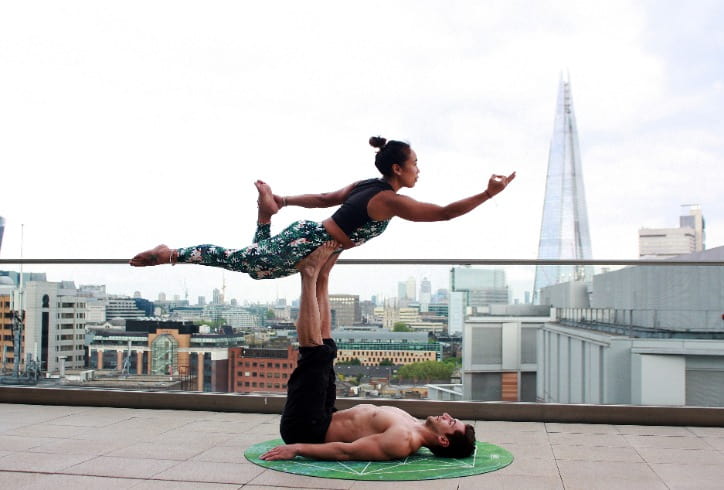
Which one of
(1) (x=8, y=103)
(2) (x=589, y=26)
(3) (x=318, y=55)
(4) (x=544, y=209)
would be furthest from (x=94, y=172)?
(4) (x=544, y=209)

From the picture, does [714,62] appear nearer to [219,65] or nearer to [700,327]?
[219,65]

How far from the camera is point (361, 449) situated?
9.95 feet

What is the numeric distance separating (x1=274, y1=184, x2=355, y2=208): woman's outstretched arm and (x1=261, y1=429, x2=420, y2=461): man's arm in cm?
110

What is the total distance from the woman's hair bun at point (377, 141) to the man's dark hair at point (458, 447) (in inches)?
51.8

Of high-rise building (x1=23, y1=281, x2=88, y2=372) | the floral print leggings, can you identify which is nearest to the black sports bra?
the floral print leggings

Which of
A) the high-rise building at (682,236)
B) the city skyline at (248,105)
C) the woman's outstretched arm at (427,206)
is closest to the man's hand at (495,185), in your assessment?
the woman's outstretched arm at (427,206)

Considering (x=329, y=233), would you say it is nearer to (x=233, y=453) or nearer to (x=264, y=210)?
(x=264, y=210)

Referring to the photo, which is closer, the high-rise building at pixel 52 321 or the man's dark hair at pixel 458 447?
the man's dark hair at pixel 458 447

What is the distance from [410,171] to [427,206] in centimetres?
26

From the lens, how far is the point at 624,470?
9.57 feet

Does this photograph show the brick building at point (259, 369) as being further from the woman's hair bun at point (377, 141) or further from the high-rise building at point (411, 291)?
the woman's hair bun at point (377, 141)

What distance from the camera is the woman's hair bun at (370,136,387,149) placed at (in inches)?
123

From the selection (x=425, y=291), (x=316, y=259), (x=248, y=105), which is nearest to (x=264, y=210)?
(x=316, y=259)

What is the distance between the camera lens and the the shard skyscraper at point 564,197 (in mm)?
65000
